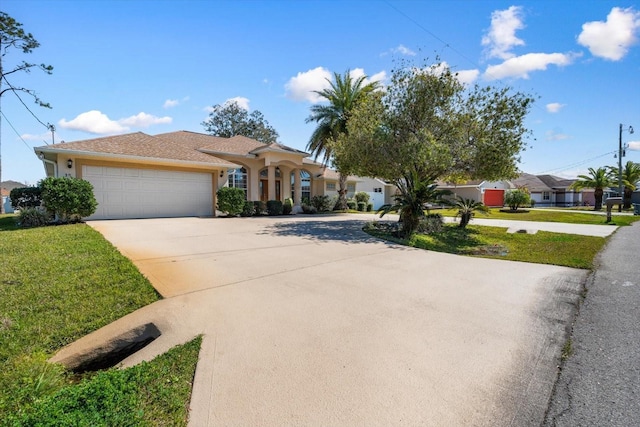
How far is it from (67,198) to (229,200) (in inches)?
264

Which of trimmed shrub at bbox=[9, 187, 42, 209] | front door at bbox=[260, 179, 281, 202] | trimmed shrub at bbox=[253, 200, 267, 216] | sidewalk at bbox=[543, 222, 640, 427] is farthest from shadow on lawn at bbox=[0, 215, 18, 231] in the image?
sidewalk at bbox=[543, 222, 640, 427]

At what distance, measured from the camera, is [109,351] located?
11.4 feet

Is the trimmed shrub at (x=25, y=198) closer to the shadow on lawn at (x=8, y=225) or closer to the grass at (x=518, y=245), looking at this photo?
the shadow on lawn at (x=8, y=225)

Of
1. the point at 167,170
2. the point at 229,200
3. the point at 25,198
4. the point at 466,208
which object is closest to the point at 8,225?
the point at 25,198

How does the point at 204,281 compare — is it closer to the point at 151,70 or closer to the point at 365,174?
the point at 365,174

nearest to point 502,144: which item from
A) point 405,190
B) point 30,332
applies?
point 405,190

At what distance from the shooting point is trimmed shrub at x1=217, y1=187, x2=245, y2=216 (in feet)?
53.0

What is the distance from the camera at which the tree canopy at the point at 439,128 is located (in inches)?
452

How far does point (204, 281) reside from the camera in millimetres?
5371

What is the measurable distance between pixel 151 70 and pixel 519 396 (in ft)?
55.2

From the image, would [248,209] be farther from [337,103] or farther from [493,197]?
[493,197]

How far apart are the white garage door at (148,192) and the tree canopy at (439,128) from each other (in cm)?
886

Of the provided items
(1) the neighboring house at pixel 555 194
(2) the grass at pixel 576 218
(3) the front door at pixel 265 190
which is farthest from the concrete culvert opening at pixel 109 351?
(1) the neighboring house at pixel 555 194

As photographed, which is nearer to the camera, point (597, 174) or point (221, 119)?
point (597, 174)
